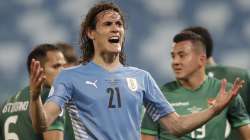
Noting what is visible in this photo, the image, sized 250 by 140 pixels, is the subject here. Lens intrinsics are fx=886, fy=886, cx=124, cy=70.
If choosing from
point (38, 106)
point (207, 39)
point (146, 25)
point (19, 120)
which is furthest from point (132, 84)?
point (146, 25)

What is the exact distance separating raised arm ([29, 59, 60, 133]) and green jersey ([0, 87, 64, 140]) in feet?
5.42

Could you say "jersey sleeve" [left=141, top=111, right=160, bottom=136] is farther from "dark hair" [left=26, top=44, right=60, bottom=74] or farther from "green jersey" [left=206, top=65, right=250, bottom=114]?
"dark hair" [left=26, top=44, right=60, bottom=74]

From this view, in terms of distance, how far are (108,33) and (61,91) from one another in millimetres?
506

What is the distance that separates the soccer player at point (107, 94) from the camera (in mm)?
5207

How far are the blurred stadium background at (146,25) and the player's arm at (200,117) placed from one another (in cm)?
448

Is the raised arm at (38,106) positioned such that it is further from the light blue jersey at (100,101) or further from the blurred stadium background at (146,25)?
the blurred stadium background at (146,25)

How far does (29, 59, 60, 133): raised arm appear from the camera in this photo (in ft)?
15.6

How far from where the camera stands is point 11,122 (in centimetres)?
690

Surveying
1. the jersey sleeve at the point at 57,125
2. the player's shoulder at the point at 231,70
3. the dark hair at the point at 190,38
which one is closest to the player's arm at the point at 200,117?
the jersey sleeve at the point at 57,125

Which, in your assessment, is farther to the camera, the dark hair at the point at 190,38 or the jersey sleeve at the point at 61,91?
the dark hair at the point at 190,38

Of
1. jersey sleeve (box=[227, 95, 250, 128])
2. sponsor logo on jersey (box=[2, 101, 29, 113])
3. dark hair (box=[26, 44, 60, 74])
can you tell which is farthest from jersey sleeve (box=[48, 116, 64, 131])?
jersey sleeve (box=[227, 95, 250, 128])

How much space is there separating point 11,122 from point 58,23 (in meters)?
3.46

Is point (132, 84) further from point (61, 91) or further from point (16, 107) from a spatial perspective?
point (16, 107)

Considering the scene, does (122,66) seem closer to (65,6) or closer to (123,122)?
(123,122)
